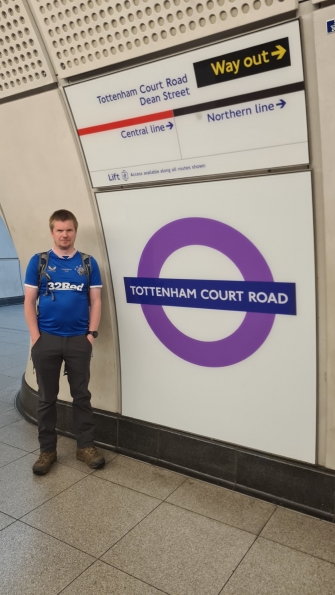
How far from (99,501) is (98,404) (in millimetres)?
831

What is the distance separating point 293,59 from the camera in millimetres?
1998

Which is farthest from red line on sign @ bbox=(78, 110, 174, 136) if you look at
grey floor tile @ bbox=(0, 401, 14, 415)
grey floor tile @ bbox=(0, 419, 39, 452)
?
grey floor tile @ bbox=(0, 401, 14, 415)

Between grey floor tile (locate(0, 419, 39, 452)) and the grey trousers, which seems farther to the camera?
grey floor tile (locate(0, 419, 39, 452))

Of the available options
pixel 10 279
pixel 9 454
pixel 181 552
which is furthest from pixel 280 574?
pixel 10 279

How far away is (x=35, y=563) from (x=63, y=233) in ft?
5.64

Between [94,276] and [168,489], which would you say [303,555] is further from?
[94,276]

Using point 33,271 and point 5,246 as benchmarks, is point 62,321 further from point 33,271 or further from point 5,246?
point 5,246

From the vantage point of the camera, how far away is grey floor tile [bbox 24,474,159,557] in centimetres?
230

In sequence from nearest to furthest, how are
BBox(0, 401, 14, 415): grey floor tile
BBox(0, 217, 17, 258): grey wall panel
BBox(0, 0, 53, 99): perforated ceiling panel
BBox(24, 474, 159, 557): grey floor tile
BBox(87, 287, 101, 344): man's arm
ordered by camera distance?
BBox(24, 474, 159, 557): grey floor tile
BBox(0, 0, 53, 99): perforated ceiling panel
BBox(87, 287, 101, 344): man's arm
BBox(0, 401, 14, 415): grey floor tile
BBox(0, 217, 17, 258): grey wall panel

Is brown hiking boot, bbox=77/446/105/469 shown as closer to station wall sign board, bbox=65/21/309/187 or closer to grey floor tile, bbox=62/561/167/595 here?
grey floor tile, bbox=62/561/167/595

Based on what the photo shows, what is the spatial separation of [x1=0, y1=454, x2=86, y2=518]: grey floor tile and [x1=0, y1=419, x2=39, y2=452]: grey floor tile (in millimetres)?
230

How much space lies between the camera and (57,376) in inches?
120

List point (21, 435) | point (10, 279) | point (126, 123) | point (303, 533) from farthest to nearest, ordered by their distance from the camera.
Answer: point (10, 279) → point (21, 435) → point (126, 123) → point (303, 533)

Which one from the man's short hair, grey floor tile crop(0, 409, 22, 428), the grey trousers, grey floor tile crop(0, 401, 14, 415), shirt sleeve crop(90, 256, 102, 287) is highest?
the man's short hair
